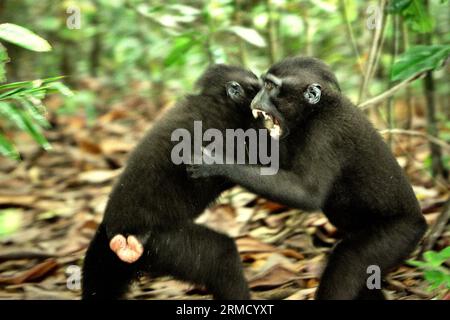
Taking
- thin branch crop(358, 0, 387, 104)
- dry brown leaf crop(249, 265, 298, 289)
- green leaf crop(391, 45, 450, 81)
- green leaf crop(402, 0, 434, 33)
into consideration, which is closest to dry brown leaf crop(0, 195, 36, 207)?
dry brown leaf crop(249, 265, 298, 289)

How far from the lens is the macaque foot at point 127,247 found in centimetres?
394

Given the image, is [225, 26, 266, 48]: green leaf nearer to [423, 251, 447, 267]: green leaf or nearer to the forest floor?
the forest floor

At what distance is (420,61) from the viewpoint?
450cm

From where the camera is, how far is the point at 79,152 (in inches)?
303

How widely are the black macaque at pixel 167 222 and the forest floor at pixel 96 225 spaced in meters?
0.31

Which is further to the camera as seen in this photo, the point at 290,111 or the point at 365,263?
the point at 290,111

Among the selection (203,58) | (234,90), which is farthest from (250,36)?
(203,58)

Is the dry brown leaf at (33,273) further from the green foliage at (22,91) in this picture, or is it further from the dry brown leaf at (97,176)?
the dry brown leaf at (97,176)

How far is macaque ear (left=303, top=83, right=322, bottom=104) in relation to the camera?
14.4ft

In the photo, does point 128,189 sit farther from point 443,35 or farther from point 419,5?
point 443,35

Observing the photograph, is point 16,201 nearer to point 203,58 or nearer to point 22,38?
point 22,38

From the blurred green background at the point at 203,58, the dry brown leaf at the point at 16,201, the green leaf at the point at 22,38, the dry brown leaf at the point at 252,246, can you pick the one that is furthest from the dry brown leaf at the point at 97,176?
the green leaf at the point at 22,38
